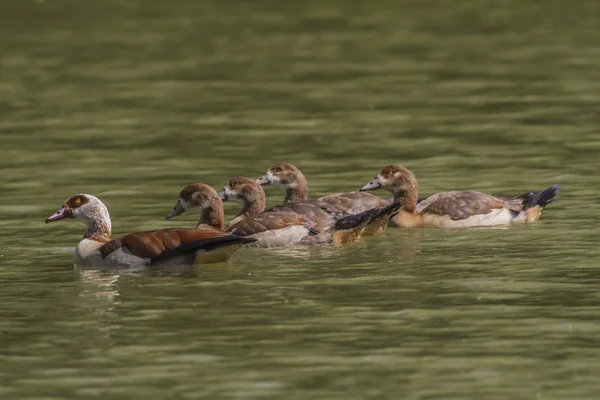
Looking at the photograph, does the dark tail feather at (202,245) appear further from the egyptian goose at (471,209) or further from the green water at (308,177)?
the egyptian goose at (471,209)

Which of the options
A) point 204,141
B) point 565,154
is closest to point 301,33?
point 204,141

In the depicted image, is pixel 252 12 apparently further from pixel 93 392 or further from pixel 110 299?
pixel 93 392

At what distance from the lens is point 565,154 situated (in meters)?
22.1

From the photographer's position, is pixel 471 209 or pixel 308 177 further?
A: pixel 308 177

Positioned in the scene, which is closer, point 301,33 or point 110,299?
point 110,299

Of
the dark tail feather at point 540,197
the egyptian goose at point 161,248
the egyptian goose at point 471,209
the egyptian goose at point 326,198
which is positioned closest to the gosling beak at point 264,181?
the egyptian goose at point 326,198

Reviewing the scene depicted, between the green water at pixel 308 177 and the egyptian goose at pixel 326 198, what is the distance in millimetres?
284

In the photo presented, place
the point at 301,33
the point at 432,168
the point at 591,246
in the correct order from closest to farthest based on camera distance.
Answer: the point at 591,246 → the point at 432,168 → the point at 301,33

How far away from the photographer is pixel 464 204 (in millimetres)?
18219

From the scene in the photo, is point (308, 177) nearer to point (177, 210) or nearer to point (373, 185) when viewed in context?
point (373, 185)

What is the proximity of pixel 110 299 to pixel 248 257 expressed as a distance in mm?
2231

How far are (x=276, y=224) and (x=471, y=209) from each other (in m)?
2.05

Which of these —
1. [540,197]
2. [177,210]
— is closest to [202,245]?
[177,210]

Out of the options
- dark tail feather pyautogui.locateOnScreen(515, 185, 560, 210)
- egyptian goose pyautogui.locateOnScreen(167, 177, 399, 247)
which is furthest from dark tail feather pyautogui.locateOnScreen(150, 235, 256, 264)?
dark tail feather pyautogui.locateOnScreen(515, 185, 560, 210)
